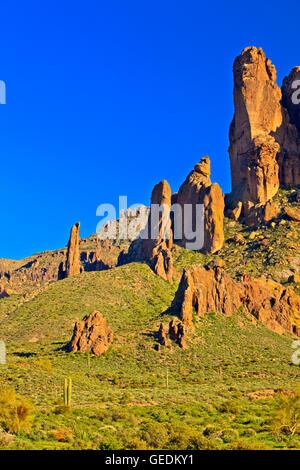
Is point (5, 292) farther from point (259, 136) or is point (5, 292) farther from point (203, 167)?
point (259, 136)

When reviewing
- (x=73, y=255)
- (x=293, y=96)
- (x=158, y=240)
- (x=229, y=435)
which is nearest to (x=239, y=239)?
(x=158, y=240)

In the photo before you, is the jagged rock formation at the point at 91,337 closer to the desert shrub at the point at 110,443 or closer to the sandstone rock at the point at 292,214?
the desert shrub at the point at 110,443

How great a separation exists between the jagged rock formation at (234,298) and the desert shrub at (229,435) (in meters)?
47.8

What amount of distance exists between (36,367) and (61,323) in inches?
1308

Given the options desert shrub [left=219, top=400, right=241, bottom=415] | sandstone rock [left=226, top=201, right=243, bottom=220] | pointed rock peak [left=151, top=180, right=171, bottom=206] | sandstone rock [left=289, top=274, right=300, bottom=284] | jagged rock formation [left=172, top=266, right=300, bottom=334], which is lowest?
desert shrub [left=219, top=400, right=241, bottom=415]

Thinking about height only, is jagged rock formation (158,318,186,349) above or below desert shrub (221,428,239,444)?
above

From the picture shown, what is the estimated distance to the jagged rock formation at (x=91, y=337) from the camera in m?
73.3

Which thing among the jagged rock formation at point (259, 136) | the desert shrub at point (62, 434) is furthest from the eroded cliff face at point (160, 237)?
the desert shrub at point (62, 434)

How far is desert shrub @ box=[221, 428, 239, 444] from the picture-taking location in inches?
1161

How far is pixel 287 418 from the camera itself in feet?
108

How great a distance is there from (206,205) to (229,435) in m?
103

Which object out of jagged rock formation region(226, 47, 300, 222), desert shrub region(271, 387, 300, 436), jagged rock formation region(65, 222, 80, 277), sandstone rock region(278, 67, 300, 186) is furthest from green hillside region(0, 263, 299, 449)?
sandstone rock region(278, 67, 300, 186)

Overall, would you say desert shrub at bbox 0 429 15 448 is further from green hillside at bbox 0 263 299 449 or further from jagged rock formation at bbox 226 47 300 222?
jagged rock formation at bbox 226 47 300 222

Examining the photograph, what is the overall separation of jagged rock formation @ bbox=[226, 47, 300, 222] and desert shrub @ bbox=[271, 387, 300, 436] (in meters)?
107
